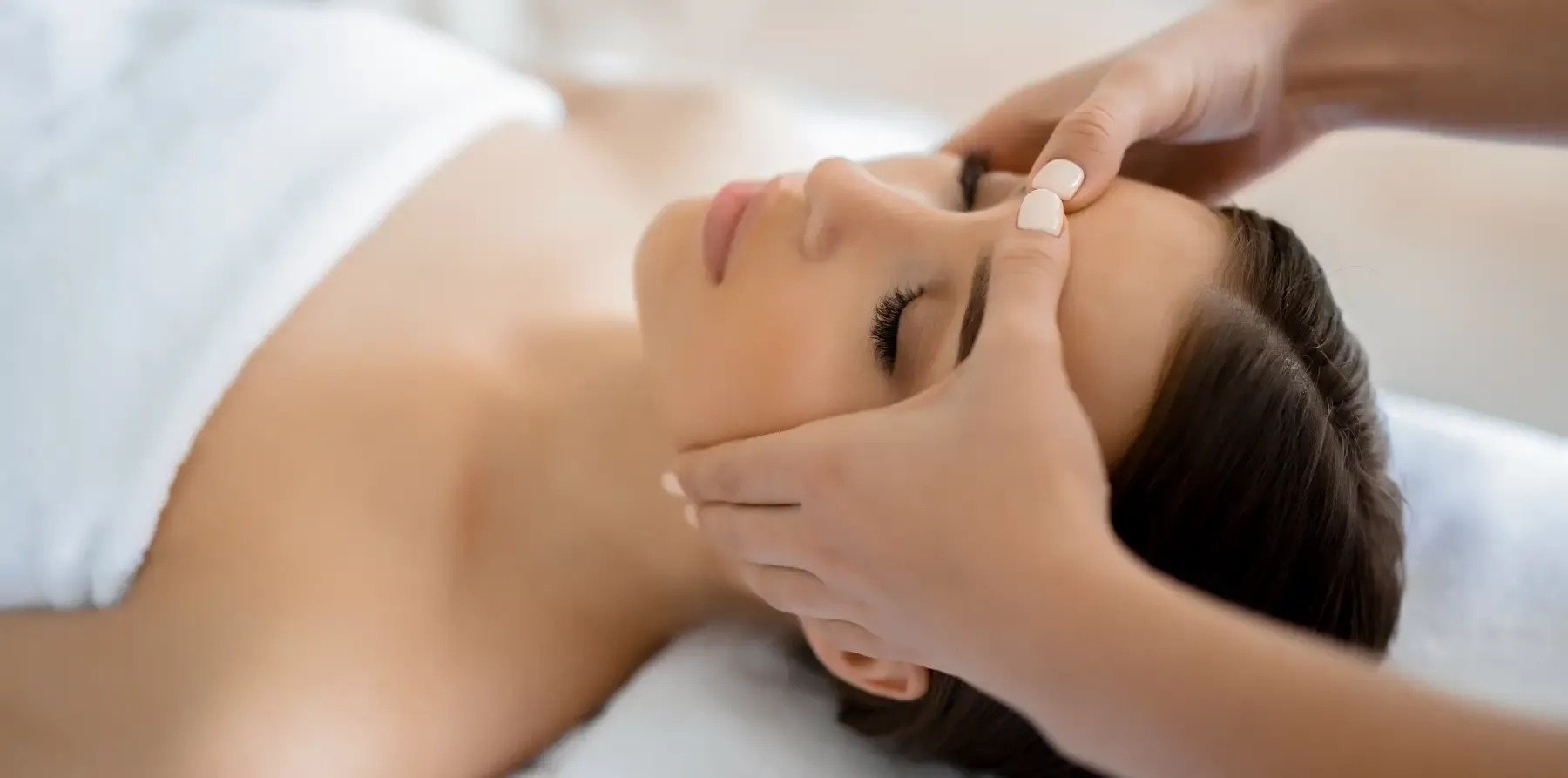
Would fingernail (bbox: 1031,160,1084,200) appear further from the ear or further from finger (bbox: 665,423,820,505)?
the ear

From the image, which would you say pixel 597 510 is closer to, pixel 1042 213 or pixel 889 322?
pixel 889 322

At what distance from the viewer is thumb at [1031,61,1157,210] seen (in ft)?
2.44

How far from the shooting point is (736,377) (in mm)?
772

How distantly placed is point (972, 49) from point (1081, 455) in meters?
1.01

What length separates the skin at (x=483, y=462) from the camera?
0.75 meters

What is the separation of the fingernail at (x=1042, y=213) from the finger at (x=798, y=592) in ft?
0.87


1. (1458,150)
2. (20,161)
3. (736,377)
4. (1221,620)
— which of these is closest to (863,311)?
(736,377)

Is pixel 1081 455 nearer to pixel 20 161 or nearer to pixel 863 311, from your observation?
pixel 863 311

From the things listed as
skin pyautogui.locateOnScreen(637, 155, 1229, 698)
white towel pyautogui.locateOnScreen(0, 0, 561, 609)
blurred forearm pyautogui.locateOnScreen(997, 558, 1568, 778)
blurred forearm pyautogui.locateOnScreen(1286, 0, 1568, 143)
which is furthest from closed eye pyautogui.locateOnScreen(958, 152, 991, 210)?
white towel pyautogui.locateOnScreen(0, 0, 561, 609)

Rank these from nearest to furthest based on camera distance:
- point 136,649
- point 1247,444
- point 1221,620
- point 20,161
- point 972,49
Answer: point 1221,620, point 1247,444, point 136,649, point 20,161, point 972,49

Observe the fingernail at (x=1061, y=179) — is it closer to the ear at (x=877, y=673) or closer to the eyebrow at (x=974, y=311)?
the eyebrow at (x=974, y=311)

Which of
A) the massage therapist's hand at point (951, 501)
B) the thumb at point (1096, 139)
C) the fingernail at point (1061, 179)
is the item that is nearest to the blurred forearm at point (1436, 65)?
the thumb at point (1096, 139)

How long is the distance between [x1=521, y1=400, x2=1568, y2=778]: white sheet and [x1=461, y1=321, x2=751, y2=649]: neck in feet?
0.21

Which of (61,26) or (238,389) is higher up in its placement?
(61,26)
